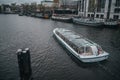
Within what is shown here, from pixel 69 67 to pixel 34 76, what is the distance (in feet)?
21.2

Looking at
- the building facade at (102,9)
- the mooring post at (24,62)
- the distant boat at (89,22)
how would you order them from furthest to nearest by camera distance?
the building facade at (102,9), the distant boat at (89,22), the mooring post at (24,62)

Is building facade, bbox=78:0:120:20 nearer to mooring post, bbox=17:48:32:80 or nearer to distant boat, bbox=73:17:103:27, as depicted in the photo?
distant boat, bbox=73:17:103:27

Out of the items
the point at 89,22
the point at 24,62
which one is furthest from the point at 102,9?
the point at 24,62

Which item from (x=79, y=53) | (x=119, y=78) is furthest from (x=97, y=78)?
(x=79, y=53)

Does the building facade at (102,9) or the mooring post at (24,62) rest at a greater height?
the building facade at (102,9)

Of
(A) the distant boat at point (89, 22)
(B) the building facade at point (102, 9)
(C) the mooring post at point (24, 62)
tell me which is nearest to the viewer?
(C) the mooring post at point (24, 62)

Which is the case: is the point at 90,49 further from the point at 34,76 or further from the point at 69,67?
the point at 34,76

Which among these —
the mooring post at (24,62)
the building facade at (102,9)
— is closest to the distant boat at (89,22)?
the building facade at (102,9)

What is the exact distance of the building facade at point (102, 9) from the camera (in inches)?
3487

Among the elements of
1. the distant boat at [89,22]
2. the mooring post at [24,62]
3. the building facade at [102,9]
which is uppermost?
the building facade at [102,9]

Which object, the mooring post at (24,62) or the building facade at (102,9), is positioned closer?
the mooring post at (24,62)

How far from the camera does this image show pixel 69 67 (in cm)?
2328

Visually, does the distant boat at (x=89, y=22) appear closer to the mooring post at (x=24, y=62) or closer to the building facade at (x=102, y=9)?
the building facade at (x=102, y=9)

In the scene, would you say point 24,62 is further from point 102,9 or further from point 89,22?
point 102,9
